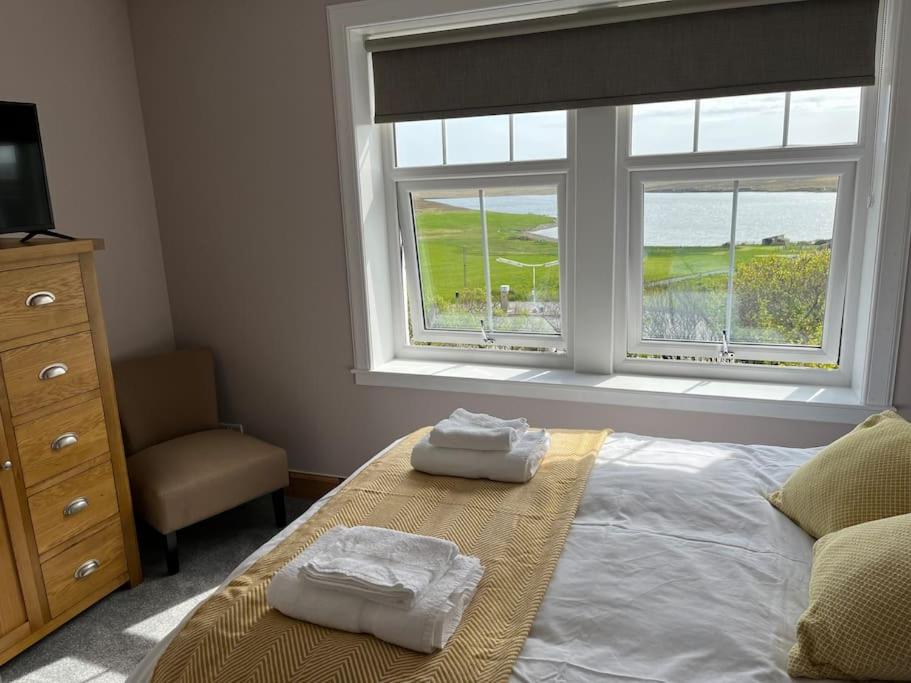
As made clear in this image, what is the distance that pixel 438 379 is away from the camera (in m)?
3.08

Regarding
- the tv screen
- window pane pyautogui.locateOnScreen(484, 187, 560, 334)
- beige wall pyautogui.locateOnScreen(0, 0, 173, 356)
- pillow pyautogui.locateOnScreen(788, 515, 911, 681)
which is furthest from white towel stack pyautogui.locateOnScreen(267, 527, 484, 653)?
beige wall pyautogui.locateOnScreen(0, 0, 173, 356)

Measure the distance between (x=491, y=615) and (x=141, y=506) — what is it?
1.90 m

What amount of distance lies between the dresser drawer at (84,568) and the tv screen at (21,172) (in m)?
1.13

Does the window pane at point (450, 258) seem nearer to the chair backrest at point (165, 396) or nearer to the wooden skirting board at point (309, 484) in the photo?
the wooden skirting board at point (309, 484)

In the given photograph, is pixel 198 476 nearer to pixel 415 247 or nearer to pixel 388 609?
pixel 415 247

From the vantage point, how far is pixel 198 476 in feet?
9.12

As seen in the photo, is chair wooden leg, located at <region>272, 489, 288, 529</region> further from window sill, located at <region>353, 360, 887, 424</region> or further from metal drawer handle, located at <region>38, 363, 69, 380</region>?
metal drawer handle, located at <region>38, 363, 69, 380</region>

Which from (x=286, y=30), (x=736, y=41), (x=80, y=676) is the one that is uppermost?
(x=286, y=30)

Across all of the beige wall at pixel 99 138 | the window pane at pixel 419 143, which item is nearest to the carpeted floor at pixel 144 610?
the beige wall at pixel 99 138

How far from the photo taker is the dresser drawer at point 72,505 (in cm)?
234

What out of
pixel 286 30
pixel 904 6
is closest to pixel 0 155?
pixel 286 30

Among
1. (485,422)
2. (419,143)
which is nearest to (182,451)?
(485,422)

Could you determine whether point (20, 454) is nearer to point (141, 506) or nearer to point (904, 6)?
point (141, 506)

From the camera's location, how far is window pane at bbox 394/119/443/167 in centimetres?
308
